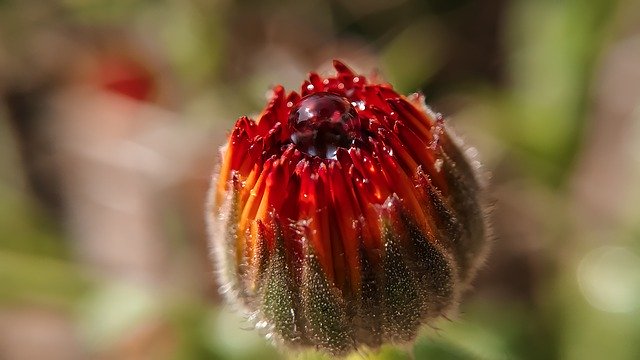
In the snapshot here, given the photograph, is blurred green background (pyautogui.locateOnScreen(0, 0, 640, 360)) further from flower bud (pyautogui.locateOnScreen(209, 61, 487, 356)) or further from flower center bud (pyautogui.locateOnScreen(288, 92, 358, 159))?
flower center bud (pyautogui.locateOnScreen(288, 92, 358, 159))

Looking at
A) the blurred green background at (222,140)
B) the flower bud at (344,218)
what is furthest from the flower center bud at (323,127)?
the blurred green background at (222,140)

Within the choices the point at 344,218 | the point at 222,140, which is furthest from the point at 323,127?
the point at 222,140

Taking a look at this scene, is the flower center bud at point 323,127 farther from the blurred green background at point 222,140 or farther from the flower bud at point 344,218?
the blurred green background at point 222,140

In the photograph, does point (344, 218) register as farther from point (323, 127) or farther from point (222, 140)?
point (222, 140)

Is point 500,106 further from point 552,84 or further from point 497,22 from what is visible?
point 497,22

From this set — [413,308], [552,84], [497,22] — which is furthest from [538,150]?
[413,308]

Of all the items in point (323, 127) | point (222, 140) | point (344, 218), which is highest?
point (222, 140)
